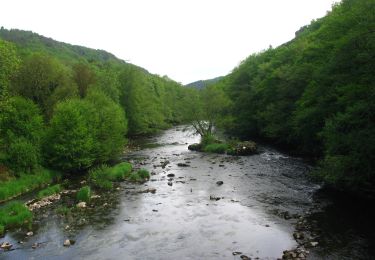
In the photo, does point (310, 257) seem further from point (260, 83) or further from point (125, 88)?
point (125, 88)

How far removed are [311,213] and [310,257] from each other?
25.0 ft

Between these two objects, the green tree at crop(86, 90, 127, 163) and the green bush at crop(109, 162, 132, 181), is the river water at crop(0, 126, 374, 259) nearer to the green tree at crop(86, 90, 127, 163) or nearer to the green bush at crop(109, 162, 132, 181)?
the green bush at crop(109, 162, 132, 181)

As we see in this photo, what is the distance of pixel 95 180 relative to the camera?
128 ft

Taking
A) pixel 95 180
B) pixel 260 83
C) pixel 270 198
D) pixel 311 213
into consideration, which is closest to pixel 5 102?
pixel 95 180

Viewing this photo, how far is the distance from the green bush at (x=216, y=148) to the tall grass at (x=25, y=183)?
2490 centimetres

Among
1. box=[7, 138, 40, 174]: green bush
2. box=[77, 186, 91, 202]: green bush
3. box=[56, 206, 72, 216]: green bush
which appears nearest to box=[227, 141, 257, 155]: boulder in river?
box=[77, 186, 91, 202]: green bush

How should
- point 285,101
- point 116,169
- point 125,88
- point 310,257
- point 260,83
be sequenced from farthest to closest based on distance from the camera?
point 125,88 < point 260,83 < point 285,101 < point 116,169 < point 310,257

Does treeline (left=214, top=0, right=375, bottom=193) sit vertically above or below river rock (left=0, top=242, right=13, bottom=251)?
above

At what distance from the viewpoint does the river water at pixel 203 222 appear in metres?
21.8

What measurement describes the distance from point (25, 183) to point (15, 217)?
1189cm

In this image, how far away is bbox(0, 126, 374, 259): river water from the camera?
21812 mm

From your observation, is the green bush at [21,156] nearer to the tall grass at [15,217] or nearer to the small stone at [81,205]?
the tall grass at [15,217]

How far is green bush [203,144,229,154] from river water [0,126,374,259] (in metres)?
16.2

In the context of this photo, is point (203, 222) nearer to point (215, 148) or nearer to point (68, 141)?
point (68, 141)
